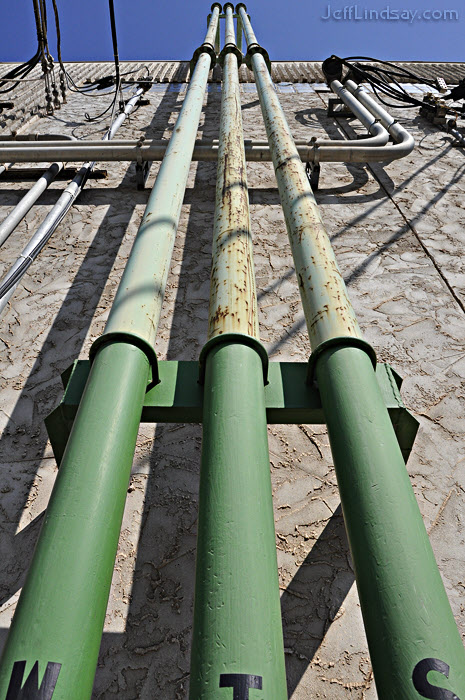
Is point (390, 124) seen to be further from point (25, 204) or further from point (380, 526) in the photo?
point (380, 526)

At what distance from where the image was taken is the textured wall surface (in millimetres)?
2080

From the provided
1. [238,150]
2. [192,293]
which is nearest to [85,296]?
[192,293]

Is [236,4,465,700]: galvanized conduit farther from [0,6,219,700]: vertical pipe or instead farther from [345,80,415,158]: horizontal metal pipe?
[345,80,415,158]: horizontal metal pipe

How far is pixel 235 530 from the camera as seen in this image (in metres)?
1.20

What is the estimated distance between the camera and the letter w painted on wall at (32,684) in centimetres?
93

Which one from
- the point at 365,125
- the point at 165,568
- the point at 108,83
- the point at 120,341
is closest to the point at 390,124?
the point at 365,125

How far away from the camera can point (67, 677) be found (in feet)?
3.18

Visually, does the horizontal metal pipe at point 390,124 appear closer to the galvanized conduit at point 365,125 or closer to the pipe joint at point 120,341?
the galvanized conduit at point 365,125

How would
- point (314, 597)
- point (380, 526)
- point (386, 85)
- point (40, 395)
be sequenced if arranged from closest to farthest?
point (380, 526)
point (314, 597)
point (40, 395)
point (386, 85)

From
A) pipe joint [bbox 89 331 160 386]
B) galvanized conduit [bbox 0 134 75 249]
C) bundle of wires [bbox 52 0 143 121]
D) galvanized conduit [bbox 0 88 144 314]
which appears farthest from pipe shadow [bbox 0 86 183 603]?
bundle of wires [bbox 52 0 143 121]

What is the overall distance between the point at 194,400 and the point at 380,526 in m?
0.89

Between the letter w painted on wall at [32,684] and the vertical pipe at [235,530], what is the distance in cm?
27

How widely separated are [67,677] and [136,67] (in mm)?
13700

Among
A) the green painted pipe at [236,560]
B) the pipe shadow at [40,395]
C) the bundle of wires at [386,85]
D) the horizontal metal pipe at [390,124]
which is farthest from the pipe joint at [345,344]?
the bundle of wires at [386,85]
